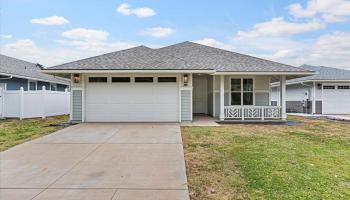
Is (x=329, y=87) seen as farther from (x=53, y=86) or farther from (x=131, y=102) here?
(x=53, y=86)

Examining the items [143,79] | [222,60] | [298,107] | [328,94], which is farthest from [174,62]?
[298,107]

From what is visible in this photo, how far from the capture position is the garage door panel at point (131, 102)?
14.0m

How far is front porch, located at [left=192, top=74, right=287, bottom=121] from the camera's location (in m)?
15.0

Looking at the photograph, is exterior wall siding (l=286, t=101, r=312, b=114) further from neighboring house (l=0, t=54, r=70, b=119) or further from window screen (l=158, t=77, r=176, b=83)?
neighboring house (l=0, t=54, r=70, b=119)

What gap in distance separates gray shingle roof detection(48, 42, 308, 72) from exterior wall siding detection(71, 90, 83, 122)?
1.31m

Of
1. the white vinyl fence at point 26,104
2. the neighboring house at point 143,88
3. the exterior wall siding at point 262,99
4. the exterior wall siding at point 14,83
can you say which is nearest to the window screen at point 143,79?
the neighboring house at point 143,88

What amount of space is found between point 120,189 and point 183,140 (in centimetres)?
455

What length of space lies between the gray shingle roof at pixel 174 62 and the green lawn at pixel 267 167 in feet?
16.3

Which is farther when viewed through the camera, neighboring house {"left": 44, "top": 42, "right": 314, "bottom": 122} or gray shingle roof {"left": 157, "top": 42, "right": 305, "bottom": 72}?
gray shingle roof {"left": 157, "top": 42, "right": 305, "bottom": 72}

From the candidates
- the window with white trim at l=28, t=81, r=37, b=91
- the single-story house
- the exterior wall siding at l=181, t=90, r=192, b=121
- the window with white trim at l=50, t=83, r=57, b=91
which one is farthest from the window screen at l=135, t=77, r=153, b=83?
the window with white trim at l=50, t=83, r=57, b=91

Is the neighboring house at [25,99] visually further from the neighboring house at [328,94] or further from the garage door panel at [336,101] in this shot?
the garage door panel at [336,101]

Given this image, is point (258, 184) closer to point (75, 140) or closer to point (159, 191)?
point (159, 191)

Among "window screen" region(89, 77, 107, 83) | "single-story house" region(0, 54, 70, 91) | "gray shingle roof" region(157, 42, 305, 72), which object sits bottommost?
"window screen" region(89, 77, 107, 83)

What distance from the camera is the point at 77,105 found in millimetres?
14008
